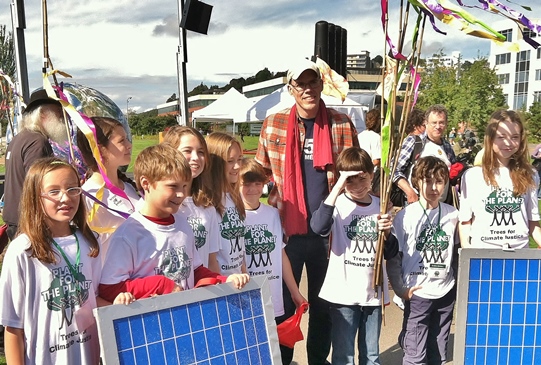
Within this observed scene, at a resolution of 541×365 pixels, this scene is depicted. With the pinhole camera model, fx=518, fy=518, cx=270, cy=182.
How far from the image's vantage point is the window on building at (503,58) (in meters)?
69.9

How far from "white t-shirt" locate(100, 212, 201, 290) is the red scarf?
1076 mm

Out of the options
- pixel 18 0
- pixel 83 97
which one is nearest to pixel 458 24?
pixel 83 97

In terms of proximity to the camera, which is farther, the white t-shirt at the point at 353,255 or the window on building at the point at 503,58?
the window on building at the point at 503,58

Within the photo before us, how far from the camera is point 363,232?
3.01m

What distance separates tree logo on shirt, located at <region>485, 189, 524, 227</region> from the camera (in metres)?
Answer: 3.04

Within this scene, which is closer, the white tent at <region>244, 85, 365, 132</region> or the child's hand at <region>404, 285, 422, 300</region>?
the child's hand at <region>404, 285, 422, 300</region>

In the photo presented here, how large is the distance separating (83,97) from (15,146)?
49cm

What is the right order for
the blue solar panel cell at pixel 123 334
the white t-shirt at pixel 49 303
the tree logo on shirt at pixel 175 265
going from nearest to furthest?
1. the blue solar panel cell at pixel 123 334
2. the white t-shirt at pixel 49 303
3. the tree logo on shirt at pixel 175 265

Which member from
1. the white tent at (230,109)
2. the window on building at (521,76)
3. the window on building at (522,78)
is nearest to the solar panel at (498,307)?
the white tent at (230,109)

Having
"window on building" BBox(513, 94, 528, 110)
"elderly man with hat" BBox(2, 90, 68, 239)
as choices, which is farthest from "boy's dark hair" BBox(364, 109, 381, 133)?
"window on building" BBox(513, 94, 528, 110)

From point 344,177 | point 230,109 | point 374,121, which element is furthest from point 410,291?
point 230,109

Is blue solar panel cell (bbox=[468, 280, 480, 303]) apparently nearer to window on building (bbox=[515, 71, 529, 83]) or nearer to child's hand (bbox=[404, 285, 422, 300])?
child's hand (bbox=[404, 285, 422, 300])

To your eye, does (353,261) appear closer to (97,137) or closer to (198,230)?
(198,230)

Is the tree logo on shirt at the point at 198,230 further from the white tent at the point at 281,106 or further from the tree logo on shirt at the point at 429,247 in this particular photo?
the white tent at the point at 281,106
